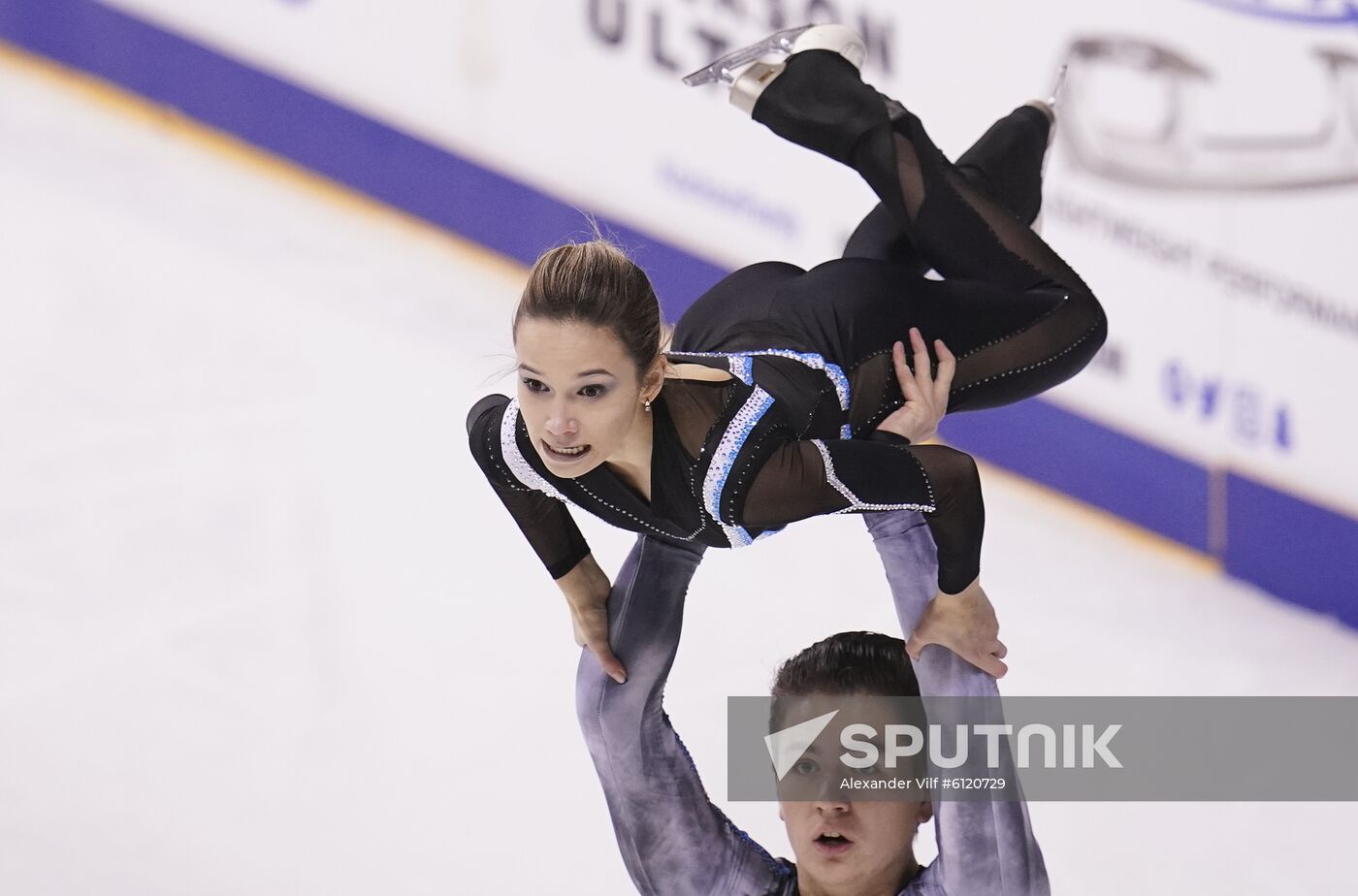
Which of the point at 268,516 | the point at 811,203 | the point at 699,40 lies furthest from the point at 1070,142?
the point at 268,516

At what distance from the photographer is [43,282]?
543 centimetres

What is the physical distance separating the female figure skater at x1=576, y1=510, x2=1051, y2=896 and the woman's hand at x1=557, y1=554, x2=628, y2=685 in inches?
0.8

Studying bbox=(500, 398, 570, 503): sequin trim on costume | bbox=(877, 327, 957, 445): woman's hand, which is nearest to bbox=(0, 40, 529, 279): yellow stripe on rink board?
bbox=(877, 327, 957, 445): woman's hand

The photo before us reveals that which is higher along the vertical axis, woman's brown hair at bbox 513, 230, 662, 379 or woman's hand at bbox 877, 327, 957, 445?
woman's hand at bbox 877, 327, 957, 445

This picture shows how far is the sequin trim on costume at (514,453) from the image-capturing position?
8.80 feet

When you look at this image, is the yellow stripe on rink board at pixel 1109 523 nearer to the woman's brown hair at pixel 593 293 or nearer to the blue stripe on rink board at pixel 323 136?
the blue stripe on rink board at pixel 323 136

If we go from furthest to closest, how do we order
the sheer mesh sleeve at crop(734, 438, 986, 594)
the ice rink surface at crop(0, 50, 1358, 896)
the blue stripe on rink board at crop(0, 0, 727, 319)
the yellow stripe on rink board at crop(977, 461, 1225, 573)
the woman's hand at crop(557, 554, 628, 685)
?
the blue stripe on rink board at crop(0, 0, 727, 319) → the yellow stripe on rink board at crop(977, 461, 1225, 573) → the ice rink surface at crop(0, 50, 1358, 896) → the woman's hand at crop(557, 554, 628, 685) → the sheer mesh sleeve at crop(734, 438, 986, 594)

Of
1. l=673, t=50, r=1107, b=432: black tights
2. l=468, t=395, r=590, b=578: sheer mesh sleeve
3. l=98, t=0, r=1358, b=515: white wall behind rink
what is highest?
l=98, t=0, r=1358, b=515: white wall behind rink

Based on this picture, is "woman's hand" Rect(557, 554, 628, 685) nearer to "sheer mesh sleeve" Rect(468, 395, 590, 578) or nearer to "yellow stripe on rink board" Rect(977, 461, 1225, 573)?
"sheer mesh sleeve" Rect(468, 395, 590, 578)

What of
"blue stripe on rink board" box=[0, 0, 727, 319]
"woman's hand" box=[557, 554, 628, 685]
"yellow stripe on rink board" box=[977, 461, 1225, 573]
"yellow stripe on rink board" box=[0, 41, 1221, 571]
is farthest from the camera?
"yellow stripe on rink board" box=[0, 41, 1221, 571]

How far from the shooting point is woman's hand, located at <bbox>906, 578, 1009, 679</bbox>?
8.66 ft

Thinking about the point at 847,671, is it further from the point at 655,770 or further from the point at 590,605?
the point at 590,605

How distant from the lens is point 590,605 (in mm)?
2951

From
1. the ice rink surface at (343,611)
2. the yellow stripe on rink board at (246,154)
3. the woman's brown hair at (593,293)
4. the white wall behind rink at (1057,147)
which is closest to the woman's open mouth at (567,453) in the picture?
the woman's brown hair at (593,293)
